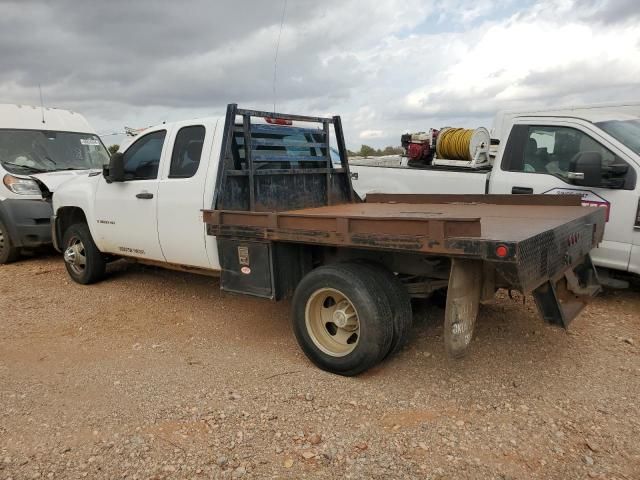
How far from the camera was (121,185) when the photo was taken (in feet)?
18.6

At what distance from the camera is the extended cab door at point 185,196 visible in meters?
4.76

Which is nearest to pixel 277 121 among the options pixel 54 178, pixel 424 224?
pixel 424 224

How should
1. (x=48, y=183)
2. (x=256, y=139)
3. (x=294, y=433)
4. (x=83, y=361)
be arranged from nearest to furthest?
1. (x=294, y=433)
2. (x=83, y=361)
3. (x=256, y=139)
4. (x=48, y=183)

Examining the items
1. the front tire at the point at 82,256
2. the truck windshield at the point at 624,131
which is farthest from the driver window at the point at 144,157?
the truck windshield at the point at 624,131

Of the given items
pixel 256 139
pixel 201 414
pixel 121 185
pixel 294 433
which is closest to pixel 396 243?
pixel 294 433

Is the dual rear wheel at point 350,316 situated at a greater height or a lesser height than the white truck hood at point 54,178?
lesser

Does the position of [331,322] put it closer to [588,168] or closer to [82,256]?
[588,168]

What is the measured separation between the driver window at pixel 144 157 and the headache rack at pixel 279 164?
106cm

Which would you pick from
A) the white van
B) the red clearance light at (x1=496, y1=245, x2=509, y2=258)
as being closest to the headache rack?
the red clearance light at (x1=496, y1=245, x2=509, y2=258)

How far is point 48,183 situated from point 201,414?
571cm

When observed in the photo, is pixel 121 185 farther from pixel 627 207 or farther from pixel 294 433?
pixel 627 207

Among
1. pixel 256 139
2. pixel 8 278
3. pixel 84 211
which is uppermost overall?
pixel 256 139

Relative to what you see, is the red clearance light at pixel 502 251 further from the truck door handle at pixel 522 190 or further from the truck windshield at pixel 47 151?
the truck windshield at pixel 47 151

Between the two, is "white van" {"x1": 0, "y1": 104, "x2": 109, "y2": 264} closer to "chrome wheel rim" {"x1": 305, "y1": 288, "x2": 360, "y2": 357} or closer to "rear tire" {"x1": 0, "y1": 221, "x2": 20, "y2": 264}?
"rear tire" {"x1": 0, "y1": 221, "x2": 20, "y2": 264}
